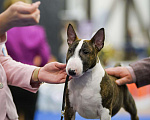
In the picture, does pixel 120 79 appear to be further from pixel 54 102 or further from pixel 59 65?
pixel 54 102

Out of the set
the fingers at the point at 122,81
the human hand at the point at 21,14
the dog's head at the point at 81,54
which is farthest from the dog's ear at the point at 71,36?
the fingers at the point at 122,81

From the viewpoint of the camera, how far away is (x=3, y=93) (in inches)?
26.6

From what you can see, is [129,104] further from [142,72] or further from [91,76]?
[91,76]

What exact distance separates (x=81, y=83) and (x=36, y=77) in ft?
0.51

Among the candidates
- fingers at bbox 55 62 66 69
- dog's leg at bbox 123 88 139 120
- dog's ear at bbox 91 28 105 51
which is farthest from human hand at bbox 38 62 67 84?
dog's leg at bbox 123 88 139 120

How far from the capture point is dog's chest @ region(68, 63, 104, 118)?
2.03 ft

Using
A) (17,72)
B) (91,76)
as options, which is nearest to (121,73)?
(91,76)

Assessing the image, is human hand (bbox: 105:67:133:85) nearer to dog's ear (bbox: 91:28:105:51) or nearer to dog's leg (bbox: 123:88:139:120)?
dog's leg (bbox: 123:88:139:120)

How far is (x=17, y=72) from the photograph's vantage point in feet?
2.40

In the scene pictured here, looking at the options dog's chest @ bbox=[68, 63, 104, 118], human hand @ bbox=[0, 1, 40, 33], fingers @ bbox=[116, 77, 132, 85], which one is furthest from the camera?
fingers @ bbox=[116, 77, 132, 85]

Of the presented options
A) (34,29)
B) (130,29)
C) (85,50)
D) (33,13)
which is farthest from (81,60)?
(130,29)

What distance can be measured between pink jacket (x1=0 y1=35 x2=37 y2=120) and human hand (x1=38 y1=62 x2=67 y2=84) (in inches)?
1.9

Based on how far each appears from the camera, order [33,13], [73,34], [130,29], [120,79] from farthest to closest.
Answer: [130,29], [120,79], [73,34], [33,13]

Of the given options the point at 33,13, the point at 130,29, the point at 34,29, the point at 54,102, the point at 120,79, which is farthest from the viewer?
the point at 130,29
